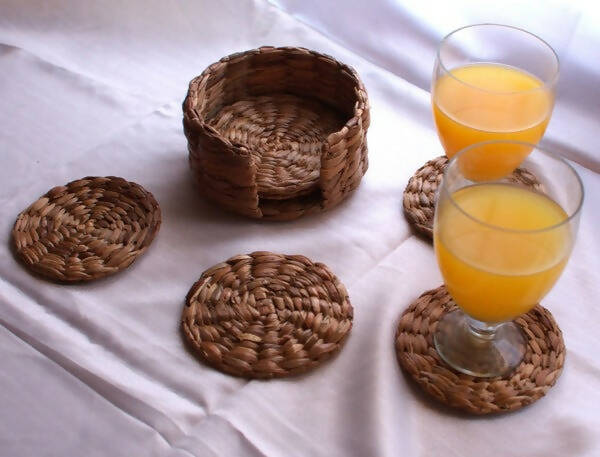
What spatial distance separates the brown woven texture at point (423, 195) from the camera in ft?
3.11

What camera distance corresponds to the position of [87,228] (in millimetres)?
939

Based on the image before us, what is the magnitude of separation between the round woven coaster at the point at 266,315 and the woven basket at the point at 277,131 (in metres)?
0.09

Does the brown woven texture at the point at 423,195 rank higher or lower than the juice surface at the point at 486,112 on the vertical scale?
lower

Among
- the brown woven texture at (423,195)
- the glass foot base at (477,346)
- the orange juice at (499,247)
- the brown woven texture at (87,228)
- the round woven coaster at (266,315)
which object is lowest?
the brown woven texture at (87,228)

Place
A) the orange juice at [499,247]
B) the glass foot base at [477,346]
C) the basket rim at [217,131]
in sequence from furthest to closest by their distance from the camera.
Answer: the basket rim at [217,131] < the glass foot base at [477,346] < the orange juice at [499,247]

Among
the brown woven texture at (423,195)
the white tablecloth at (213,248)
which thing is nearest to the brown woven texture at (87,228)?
the white tablecloth at (213,248)

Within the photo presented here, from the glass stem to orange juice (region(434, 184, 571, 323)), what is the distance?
42 millimetres

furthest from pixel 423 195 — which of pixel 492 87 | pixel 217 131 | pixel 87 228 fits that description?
pixel 87 228

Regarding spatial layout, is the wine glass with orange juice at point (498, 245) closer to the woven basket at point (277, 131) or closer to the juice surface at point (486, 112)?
the juice surface at point (486, 112)

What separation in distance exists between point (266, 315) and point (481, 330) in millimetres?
220

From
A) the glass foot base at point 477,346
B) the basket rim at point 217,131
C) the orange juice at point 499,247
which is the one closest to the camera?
the orange juice at point 499,247

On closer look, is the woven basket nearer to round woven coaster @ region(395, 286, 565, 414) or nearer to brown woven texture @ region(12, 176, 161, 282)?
brown woven texture @ region(12, 176, 161, 282)

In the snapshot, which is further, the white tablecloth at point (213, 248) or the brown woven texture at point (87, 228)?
the brown woven texture at point (87, 228)

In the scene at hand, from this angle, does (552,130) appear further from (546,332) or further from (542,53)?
(546,332)
